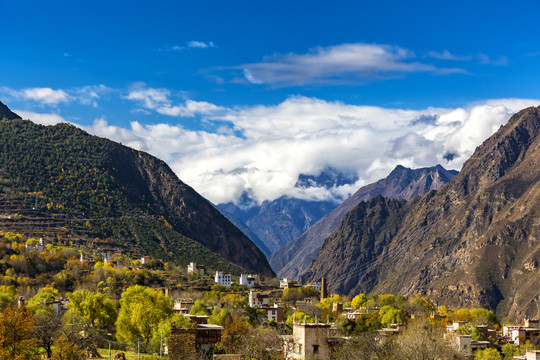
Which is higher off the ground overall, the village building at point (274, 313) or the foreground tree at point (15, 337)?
the village building at point (274, 313)

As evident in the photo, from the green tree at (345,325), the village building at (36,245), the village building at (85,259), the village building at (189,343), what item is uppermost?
the village building at (36,245)

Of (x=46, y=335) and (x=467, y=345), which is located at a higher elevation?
(x=46, y=335)

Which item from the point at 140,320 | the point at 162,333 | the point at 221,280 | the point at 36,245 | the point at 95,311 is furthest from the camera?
the point at 221,280

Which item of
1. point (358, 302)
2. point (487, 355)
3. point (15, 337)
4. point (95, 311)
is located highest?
point (358, 302)

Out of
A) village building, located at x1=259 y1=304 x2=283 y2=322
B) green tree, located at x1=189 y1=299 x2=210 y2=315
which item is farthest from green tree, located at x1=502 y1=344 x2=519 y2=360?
village building, located at x1=259 y1=304 x2=283 y2=322

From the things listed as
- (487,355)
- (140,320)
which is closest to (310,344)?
(140,320)

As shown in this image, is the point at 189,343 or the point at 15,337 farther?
the point at 189,343

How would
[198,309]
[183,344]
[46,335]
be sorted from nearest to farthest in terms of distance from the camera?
[183,344]
[46,335]
[198,309]

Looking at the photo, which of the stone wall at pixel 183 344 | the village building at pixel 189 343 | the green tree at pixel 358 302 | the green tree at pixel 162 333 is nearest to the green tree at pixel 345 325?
the green tree at pixel 162 333

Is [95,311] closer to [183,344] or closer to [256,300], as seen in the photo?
[183,344]

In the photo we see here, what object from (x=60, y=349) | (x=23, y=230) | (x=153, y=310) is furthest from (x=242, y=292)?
(x=60, y=349)

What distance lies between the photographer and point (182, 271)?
19062 centimetres

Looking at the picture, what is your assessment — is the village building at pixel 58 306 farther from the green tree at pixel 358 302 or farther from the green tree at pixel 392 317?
the green tree at pixel 358 302

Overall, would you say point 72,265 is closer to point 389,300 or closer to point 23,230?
point 23,230
